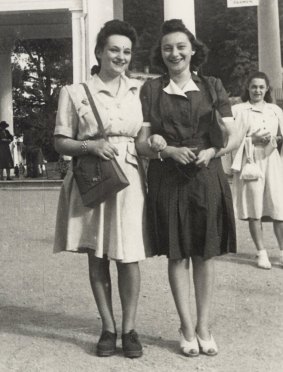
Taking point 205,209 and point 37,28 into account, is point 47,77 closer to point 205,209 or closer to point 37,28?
point 37,28

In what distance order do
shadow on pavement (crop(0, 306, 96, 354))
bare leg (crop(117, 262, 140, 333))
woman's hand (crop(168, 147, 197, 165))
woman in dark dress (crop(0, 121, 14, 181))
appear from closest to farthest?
woman's hand (crop(168, 147, 197, 165)), bare leg (crop(117, 262, 140, 333)), shadow on pavement (crop(0, 306, 96, 354)), woman in dark dress (crop(0, 121, 14, 181))

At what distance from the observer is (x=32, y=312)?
213 inches

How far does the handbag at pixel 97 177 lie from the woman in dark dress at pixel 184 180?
9.6 inches

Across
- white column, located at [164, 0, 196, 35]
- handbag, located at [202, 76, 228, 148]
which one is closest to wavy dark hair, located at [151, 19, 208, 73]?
handbag, located at [202, 76, 228, 148]

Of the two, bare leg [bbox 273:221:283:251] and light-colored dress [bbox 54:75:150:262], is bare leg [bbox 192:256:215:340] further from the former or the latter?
bare leg [bbox 273:221:283:251]

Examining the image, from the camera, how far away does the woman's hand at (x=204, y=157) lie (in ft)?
13.5

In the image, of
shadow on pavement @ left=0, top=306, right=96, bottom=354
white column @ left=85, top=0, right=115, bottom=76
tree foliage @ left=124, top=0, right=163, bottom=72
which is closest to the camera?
shadow on pavement @ left=0, top=306, right=96, bottom=354

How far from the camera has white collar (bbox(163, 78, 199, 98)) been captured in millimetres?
4207

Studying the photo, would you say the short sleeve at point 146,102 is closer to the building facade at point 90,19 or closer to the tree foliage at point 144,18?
the building facade at point 90,19

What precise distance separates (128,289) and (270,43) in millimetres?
16815

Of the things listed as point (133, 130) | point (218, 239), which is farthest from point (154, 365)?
point (133, 130)

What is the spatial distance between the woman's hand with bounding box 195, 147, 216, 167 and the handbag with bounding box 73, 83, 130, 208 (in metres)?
0.41

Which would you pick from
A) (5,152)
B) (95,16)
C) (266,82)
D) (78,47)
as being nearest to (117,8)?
(95,16)

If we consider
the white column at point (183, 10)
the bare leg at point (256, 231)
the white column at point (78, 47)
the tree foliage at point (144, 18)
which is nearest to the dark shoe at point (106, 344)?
the bare leg at point (256, 231)
